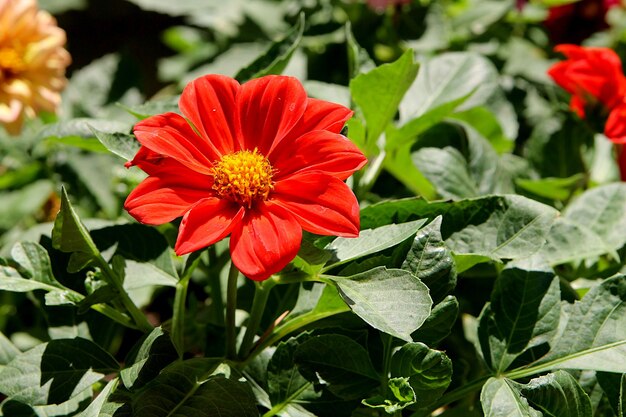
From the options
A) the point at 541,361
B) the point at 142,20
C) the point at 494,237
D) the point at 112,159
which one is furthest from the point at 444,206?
the point at 142,20

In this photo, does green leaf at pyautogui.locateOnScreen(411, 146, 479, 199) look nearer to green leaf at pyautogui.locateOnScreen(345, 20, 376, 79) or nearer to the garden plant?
the garden plant

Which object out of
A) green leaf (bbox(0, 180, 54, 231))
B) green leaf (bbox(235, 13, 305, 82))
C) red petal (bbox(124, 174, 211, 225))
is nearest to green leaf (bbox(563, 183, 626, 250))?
green leaf (bbox(235, 13, 305, 82))

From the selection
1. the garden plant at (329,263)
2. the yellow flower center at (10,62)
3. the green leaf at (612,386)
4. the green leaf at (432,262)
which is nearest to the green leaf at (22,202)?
the yellow flower center at (10,62)

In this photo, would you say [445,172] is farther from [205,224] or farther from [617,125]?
[205,224]

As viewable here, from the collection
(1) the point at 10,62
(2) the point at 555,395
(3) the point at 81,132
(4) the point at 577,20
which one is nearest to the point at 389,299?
(2) the point at 555,395

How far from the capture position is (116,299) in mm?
673

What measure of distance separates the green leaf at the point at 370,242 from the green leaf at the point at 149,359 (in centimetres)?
14

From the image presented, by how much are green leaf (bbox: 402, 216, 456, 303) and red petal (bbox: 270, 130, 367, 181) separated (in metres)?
0.09

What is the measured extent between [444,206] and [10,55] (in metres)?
0.75

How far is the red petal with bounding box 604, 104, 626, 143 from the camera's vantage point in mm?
851

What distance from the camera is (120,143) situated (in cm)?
63

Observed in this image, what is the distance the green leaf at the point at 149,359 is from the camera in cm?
58

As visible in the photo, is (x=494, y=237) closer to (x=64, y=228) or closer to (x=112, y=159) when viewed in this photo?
(x=64, y=228)

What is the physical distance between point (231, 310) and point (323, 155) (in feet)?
0.50
